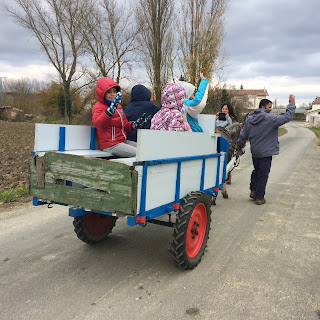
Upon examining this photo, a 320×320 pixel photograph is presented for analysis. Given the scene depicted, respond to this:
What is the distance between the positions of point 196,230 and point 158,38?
53.9ft

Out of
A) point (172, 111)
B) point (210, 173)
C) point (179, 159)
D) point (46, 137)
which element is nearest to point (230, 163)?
point (210, 173)

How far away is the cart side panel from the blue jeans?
407 centimetres

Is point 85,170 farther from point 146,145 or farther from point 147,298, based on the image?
point 147,298

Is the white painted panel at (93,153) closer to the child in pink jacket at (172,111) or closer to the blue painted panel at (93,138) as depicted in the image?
the blue painted panel at (93,138)

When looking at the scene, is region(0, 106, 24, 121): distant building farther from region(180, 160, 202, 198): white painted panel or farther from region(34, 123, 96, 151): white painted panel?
region(180, 160, 202, 198): white painted panel

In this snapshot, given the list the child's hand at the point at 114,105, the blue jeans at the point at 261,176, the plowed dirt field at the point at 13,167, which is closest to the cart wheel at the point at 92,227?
the child's hand at the point at 114,105

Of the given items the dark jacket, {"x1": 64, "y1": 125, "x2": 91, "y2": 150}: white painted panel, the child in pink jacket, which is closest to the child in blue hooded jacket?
the child in pink jacket

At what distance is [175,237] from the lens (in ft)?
10.6

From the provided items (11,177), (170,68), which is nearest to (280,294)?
(11,177)

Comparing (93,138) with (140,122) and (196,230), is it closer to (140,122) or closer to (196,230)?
(140,122)

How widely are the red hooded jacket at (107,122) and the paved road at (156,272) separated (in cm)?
140

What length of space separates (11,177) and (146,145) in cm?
597

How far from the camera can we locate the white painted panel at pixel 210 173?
3.95 m

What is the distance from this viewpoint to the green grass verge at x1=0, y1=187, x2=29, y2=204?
5.92m
